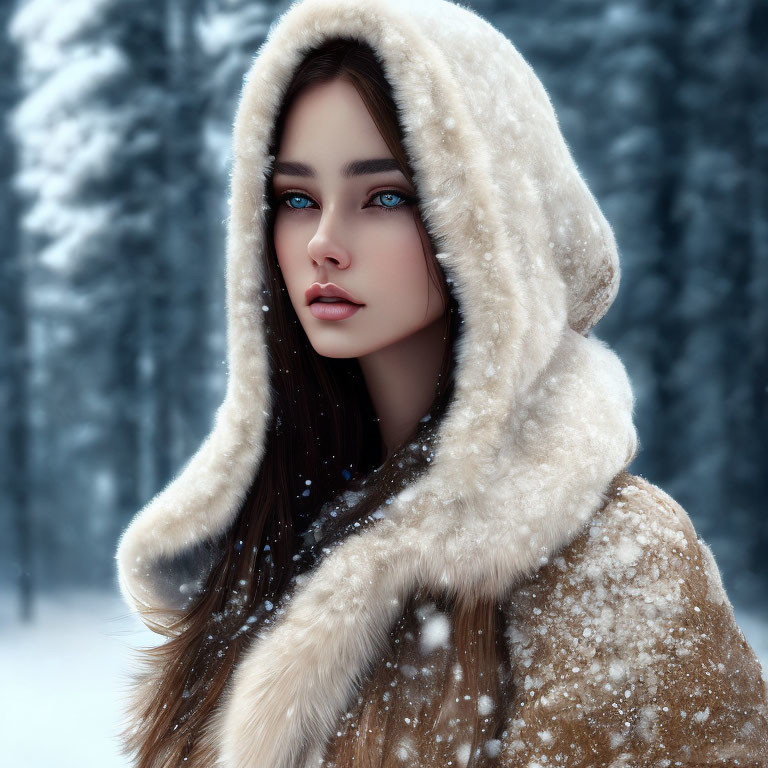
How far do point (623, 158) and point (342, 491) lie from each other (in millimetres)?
2195

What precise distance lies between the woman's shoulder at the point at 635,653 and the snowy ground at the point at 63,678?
175 centimetres

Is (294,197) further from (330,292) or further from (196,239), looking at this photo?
(196,239)

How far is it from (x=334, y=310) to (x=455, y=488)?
0.27 m

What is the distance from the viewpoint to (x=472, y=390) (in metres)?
0.86

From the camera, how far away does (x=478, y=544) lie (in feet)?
2.62

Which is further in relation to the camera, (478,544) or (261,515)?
(261,515)

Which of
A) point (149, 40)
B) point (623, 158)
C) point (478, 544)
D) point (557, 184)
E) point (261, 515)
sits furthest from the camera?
point (149, 40)

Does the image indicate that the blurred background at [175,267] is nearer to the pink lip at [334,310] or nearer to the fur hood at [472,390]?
the fur hood at [472,390]

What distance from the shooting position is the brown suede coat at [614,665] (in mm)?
763

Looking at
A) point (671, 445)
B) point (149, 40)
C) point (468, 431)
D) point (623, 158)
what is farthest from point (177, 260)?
point (468, 431)

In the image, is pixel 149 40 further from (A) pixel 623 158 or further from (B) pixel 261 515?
(B) pixel 261 515

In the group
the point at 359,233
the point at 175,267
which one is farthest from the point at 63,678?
the point at 359,233

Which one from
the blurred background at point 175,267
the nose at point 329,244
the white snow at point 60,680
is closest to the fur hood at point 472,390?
the nose at point 329,244

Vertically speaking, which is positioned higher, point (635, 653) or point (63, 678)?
point (635, 653)
